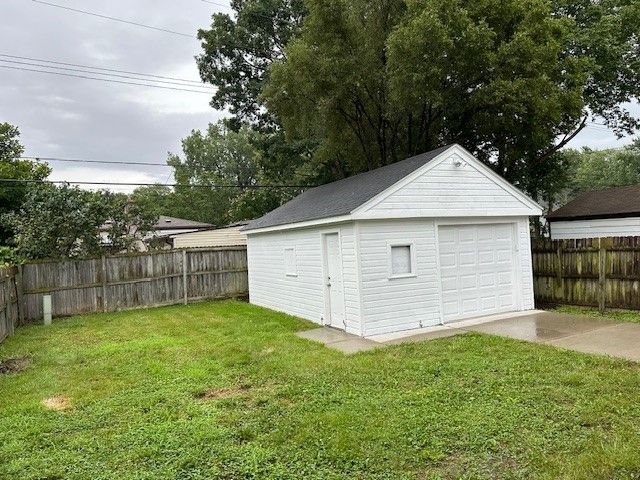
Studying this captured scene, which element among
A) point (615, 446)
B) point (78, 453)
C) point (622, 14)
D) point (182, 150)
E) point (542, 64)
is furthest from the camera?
point (182, 150)

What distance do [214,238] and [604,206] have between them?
1528 cm

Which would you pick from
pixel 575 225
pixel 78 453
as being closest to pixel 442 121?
pixel 575 225

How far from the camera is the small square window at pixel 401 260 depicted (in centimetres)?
902

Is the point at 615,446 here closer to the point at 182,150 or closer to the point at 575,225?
the point at 575,225

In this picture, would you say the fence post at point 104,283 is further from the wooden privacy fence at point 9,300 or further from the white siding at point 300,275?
the white siding at point 300,275

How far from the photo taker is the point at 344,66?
13.9 meters

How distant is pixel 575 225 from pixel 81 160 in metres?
19.0

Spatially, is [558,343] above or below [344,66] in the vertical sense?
below

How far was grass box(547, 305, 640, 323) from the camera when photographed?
9.02 metres

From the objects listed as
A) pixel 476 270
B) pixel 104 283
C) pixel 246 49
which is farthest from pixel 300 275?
pixel 246 49

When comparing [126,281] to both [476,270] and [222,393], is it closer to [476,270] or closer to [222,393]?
[222,393]

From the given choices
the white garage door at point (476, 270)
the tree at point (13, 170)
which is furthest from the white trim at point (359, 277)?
the tree at point (13, 170)

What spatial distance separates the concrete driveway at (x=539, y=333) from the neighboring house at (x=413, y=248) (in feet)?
1.34

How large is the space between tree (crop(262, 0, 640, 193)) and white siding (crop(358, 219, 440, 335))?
541cm
